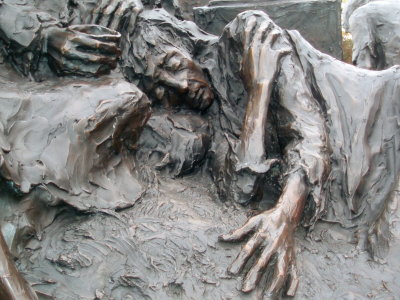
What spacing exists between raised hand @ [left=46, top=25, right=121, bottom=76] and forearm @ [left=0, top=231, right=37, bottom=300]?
1.24 m

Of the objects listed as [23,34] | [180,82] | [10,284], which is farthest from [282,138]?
[10,284]

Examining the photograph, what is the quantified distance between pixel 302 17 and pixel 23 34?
9.18ft

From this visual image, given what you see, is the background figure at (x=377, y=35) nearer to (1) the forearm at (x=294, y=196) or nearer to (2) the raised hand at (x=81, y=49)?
(1) the forearm at (x=294, y=196)

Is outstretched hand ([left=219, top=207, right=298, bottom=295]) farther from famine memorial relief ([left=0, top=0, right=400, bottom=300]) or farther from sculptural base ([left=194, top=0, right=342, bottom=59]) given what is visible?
sculptural base ([left=194, top=0, right=342, bottom=59])

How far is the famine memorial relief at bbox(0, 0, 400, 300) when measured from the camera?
269 centimetres

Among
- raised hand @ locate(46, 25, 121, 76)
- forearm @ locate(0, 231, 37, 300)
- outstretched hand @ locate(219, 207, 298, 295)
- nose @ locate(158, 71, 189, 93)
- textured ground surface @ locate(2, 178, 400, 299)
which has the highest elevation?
raised hand @ locate(46, 25, 121, 76)

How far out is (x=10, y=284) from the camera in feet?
7.03

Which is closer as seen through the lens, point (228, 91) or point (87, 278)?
point (87, 278)

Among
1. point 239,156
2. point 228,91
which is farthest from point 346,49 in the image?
point 239,156

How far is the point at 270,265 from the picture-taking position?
8.75 feet

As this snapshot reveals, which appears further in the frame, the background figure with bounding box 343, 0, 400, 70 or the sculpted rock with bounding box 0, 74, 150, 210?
the background figure with bounding box 343, 0, 400, 70

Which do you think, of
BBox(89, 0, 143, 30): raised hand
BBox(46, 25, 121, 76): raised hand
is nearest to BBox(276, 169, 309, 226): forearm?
BBox(46, 25, 121, 76): raised hand

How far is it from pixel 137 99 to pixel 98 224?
2.08ft

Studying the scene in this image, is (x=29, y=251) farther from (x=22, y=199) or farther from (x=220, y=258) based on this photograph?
(x=220, y=258)
